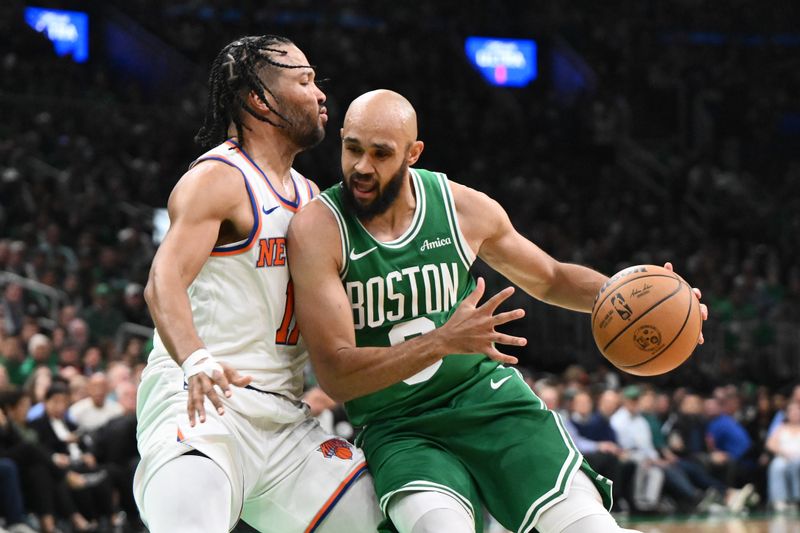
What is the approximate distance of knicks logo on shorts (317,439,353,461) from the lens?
12.7 ft

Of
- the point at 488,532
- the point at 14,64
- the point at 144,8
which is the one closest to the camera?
the point at 488,532

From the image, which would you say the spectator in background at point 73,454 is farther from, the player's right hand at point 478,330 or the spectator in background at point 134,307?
the player's right hand at point 478,330

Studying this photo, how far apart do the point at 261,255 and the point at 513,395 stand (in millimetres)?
985

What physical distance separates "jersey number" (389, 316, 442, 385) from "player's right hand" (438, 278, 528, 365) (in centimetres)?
40

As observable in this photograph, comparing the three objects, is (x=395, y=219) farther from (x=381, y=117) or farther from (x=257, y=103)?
(x=257, y=103)

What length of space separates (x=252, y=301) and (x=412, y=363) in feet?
2.06

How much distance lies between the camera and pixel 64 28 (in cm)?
2000

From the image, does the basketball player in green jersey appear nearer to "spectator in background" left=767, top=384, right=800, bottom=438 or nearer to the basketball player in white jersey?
the basketball player in white jersey

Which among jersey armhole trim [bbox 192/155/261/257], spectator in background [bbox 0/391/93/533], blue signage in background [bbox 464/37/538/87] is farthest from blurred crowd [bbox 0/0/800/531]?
jersey armhole trim [bbox 192/155/261/257]

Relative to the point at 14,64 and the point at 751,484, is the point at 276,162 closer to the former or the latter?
the point at 751,484

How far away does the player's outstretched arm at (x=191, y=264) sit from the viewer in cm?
327

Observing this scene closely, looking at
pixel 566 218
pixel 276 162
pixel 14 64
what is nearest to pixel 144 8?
pixel 14 64

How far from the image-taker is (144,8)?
2100 centimetres

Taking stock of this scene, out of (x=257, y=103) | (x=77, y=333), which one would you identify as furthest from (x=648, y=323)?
(x=77, y=333)
